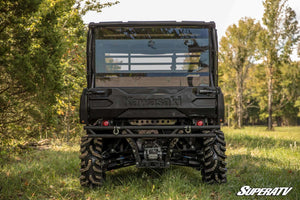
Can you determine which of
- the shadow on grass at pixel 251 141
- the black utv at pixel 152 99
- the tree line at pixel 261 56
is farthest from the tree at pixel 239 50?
the black utv at pixel 152 99

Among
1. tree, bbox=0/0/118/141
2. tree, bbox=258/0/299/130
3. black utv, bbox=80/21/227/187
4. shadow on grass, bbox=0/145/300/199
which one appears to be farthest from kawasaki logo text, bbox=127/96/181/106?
tree, bbox=258/0/299/130

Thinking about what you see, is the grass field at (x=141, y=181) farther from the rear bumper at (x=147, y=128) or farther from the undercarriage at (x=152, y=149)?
the rear bumper at (x=147, y=128)

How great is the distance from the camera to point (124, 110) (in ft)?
16.6

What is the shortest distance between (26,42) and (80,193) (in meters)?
3.32

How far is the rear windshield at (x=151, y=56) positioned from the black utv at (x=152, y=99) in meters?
0.02

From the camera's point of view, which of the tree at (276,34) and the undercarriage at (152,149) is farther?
the tree at (276,34)

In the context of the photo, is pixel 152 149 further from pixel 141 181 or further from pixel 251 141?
pixel 251 141

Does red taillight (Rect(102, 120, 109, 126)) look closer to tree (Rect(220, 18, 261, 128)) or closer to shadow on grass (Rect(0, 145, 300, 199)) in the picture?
shadow on grass (Rect(0, 145, 300, 199))

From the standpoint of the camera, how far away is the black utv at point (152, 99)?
5070 mm

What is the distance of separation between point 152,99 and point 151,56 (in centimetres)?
91

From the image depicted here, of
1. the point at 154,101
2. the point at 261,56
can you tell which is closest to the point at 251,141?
the point at 154,101

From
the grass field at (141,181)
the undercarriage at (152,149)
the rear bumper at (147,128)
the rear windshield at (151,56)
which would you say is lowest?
the grass field at (141,181)

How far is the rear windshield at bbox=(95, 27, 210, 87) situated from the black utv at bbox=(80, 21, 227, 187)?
17 millimetres

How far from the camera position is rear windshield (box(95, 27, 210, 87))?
5.35m
